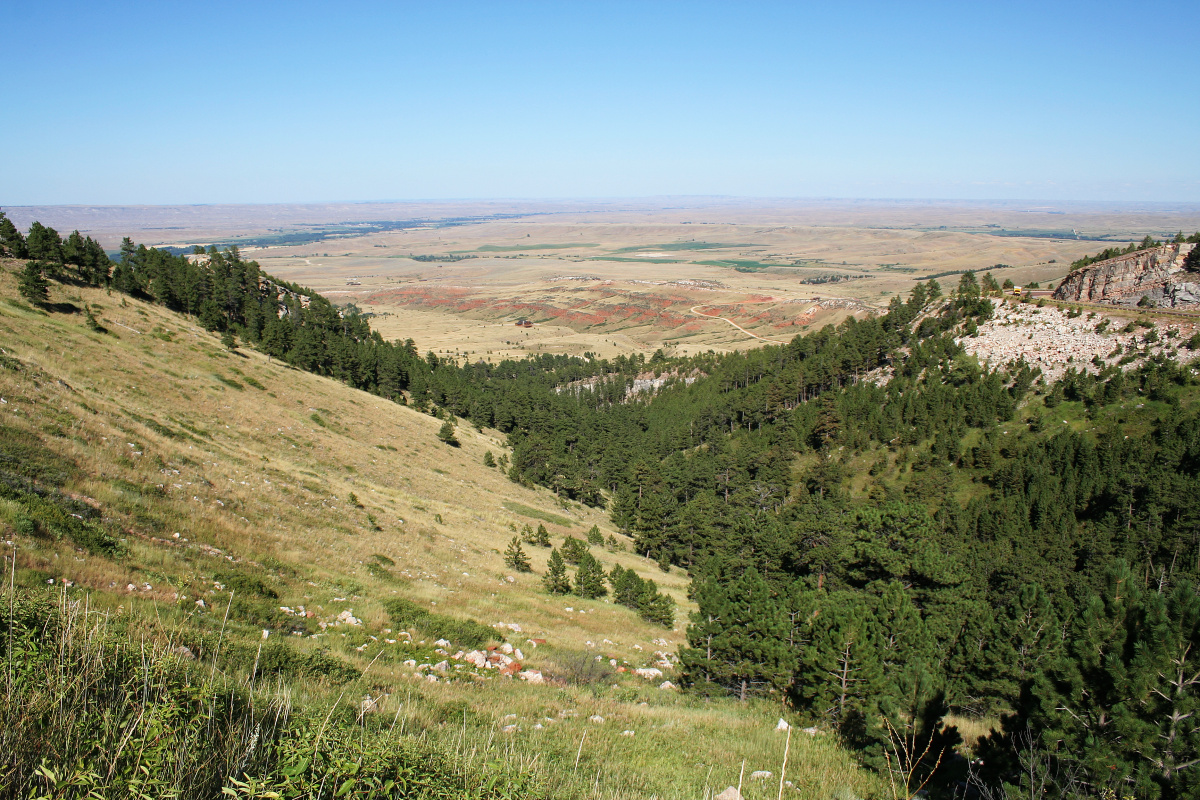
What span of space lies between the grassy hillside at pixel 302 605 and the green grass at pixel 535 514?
22.5 feet

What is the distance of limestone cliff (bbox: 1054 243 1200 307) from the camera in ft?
272

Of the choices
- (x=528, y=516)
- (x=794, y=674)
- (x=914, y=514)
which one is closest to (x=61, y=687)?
(x=794, y=674)

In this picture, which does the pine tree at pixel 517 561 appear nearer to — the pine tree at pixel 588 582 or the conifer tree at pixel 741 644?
the pine tree at pixel 588 582

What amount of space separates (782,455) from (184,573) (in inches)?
3006

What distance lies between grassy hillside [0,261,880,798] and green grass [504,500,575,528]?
270 inches

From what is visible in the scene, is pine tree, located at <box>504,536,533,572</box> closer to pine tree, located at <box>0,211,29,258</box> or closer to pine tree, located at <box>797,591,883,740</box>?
pine tree, located at <box>797,591,883,740</box>

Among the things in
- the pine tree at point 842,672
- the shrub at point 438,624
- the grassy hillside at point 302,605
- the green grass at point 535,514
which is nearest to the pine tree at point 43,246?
the grassy hillside at point 302,605

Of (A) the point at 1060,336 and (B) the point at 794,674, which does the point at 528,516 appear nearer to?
(B) the point at 794,674

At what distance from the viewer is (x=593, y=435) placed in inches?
3932

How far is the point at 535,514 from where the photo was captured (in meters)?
53.9

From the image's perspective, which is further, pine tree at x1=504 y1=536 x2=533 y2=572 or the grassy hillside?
pine tree at x1=504 y1=536 x2=533 y2=572

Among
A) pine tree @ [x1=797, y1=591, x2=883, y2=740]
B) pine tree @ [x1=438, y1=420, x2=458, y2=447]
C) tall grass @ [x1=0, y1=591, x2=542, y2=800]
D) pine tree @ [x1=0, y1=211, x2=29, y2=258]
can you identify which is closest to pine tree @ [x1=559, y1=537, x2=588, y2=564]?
pine tree @ [x1=797, y1=591, x2=883, y2=740]

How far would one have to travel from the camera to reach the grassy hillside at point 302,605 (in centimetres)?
677

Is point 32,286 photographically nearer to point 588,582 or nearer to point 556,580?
point 556,580
